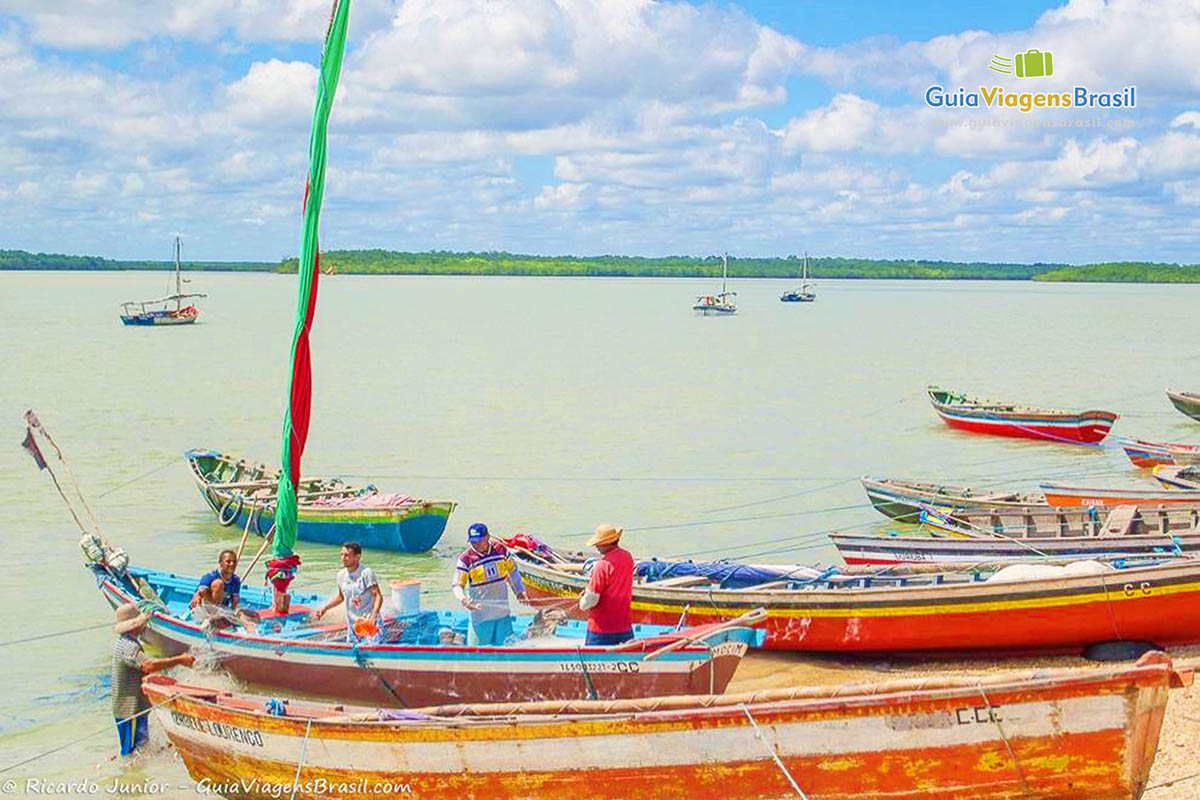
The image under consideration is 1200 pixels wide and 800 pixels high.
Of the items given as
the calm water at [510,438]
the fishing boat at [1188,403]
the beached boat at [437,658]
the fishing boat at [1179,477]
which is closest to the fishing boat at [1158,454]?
the calm water at [510,438]

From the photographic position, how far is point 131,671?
43.2ft

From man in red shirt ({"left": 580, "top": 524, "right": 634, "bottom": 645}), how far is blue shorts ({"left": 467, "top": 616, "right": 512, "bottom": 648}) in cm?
113

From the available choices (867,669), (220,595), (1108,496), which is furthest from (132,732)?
(1108,496)

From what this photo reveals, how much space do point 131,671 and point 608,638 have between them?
15.9 ft

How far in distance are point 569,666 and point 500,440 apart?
28.8 meters

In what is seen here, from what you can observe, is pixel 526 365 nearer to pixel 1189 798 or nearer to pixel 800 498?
pixel 800 498

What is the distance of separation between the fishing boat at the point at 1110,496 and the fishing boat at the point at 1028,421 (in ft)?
44.8

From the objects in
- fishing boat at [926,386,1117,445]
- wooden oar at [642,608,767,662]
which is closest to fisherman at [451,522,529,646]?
wooden oar at [642,608,767,662]

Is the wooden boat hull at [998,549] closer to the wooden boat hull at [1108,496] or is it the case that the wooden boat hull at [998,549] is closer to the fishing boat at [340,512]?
the wooden boat hull at [1108,496]

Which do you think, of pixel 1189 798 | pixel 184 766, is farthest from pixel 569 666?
pixel 1189 798

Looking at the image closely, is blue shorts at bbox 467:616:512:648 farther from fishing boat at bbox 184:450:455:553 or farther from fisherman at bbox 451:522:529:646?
fishing boat at bbox 184:450:455:553

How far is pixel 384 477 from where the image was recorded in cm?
3406

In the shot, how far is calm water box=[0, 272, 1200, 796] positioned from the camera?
2230 cm

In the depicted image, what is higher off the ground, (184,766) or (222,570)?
(222,570)
